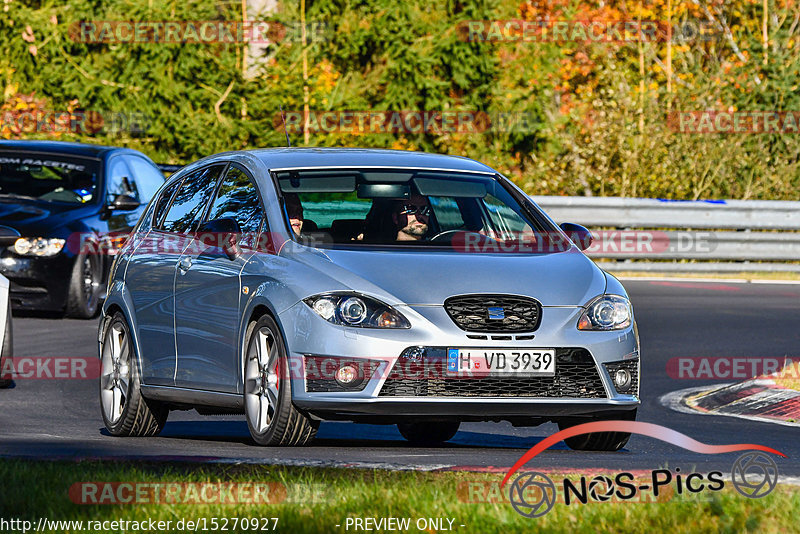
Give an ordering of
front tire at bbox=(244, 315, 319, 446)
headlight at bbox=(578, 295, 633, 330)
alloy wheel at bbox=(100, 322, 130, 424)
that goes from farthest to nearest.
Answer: alloy wheel at bbox=(100, 322, 130, 424), headlight at bbox=(578, 295, 633, 330), front tire at bbox=(244, 315, 319, 446)

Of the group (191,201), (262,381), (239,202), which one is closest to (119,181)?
(191,201)

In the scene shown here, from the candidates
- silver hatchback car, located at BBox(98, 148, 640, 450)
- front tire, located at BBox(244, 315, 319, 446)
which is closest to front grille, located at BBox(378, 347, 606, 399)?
silver hatchback car, located at BBox(98, 148, 640, 450)

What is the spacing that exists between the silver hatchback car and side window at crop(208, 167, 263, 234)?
0.05 feet

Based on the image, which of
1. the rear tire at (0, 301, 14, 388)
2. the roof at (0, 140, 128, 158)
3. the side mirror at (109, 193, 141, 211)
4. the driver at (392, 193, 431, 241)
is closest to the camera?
the driver at (392, 193, 431, 241)

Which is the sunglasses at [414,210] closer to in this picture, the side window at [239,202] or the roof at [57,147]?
the side window at [239,202]

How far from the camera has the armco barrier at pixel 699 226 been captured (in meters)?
23.6

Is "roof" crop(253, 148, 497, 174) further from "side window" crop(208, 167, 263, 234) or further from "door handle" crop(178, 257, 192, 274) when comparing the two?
"door handle" crop(178, 257, 192, 274)

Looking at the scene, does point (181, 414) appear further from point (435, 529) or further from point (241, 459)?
point (435, 529)

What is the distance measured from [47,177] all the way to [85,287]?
1.33 m

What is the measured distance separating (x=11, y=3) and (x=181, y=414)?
57.0ft

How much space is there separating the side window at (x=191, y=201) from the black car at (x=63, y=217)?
241 inches

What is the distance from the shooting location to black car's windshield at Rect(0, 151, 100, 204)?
1755 centimetres

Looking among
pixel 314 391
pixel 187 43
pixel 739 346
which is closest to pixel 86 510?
pixel 314 391

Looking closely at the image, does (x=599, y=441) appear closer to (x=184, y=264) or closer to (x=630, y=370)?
→ (x=630, y=370)
